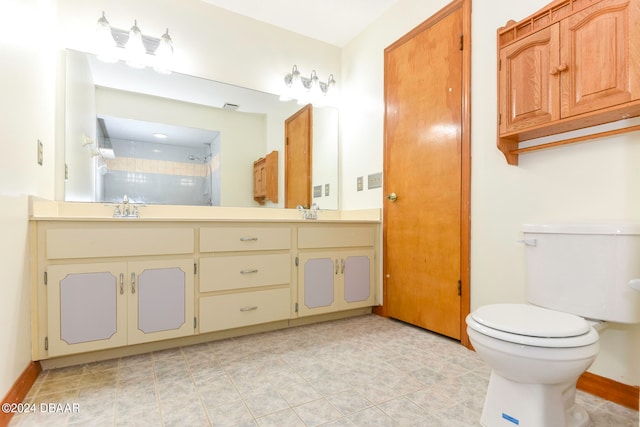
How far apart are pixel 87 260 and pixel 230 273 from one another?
74 centimetres

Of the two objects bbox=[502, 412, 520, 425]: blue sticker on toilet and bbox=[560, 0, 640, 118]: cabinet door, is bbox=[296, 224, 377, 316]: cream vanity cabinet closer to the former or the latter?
bbox=[502, 412, 520, 425]: blue sticker on toilet

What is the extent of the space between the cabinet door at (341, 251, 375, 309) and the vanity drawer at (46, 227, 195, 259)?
115cm

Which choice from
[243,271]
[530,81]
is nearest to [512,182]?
[530,81]

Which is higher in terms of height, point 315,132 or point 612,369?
point 315,132

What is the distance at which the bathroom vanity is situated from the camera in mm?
1615

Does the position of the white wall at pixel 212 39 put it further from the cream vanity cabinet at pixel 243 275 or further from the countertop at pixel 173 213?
the cream vanity cabinet at pixel 243 275

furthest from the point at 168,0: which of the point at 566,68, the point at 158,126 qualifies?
the point at 566,68

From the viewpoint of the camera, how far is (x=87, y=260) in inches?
65.8

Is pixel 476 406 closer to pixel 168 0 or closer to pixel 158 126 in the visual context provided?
pixel 158 126

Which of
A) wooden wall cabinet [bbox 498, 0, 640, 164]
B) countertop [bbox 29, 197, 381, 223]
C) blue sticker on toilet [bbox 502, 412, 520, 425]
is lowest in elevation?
blue sticker on toilet [bbox 502, 412, 520, 425]

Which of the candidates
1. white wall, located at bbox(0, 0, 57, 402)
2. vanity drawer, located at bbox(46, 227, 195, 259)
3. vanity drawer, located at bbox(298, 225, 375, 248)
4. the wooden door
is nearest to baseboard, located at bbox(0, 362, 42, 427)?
white wall, located at bbox(0, 0, 57, 402)

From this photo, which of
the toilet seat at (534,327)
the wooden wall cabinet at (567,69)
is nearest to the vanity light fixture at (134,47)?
the wooden wall cabinet at (567,69)

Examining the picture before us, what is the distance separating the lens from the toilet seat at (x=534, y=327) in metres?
1.01

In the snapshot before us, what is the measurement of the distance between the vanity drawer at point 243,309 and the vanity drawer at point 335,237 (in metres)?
0.38
